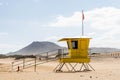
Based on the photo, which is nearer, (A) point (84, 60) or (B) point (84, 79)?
(B) point (84, 79)

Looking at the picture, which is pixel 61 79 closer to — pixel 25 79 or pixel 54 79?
pixel 54 79

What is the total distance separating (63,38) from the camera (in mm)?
33375

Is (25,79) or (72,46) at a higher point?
(72,46)

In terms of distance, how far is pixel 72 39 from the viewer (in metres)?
32.8

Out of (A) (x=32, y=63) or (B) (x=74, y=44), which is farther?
(A) (x=32, y=63)

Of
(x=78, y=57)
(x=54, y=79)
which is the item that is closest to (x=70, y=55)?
(x=78, y=57)

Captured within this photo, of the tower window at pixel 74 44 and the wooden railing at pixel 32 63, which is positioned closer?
the tower window at pixel 74 44

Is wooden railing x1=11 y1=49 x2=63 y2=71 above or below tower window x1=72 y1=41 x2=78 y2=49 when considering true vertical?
below

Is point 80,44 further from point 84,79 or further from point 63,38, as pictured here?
point 84,79

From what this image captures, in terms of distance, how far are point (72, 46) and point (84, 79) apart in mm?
9082

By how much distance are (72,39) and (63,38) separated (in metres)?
1.00

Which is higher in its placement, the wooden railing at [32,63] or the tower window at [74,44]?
the tower window at [74,44]

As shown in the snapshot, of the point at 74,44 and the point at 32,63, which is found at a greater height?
the point at 74,44

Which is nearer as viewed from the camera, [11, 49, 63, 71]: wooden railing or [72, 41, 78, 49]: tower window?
[72, 41, 78, 49]: tower window
